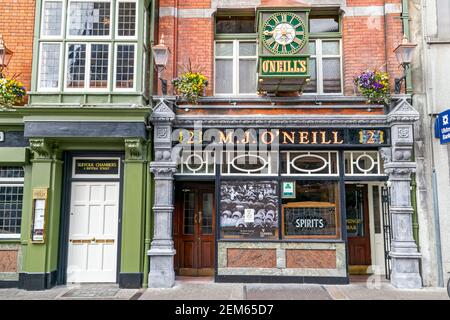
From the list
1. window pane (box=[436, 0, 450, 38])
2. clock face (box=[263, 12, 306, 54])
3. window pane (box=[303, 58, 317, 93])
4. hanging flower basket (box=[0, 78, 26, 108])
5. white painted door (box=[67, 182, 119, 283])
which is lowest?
white painted door (box=[67, 182, 119, 283])

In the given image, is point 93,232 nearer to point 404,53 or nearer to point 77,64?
point 77,64

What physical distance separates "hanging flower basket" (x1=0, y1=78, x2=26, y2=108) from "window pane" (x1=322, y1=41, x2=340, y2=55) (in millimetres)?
7256

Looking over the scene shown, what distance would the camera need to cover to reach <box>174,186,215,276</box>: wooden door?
10.4m

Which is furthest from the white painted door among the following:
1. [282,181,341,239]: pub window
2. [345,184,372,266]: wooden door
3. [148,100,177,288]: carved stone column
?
[345,184,372,266]: wooden door

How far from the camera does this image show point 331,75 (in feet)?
32.9

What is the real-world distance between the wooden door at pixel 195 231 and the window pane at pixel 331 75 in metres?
3.88

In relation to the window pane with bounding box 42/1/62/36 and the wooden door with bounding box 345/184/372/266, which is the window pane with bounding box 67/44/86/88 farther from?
the wooden door with bounding box 345/184/372/266

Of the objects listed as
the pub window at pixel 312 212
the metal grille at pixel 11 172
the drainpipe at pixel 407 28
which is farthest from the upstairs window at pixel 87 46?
the drainpipe at pixel 407 28

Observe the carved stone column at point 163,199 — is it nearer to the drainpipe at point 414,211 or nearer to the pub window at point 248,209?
the pub window at point 248,209

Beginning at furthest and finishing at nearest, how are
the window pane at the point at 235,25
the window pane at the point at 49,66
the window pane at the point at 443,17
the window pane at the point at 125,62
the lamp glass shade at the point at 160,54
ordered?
1. the window pane at the point at 235,25
2. the window pane at the point at 443,17
3. the window pane at the point at 125,62
4. the window pane at the point at 49,66
5. the lamp glass shade at the point at 160,54

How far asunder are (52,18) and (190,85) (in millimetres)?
3515

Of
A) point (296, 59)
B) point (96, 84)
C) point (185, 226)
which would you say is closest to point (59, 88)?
point (96, 84)

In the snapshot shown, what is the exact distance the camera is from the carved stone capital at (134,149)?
8938 millimetres

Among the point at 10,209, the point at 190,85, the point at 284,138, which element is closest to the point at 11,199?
the point at 10,209
